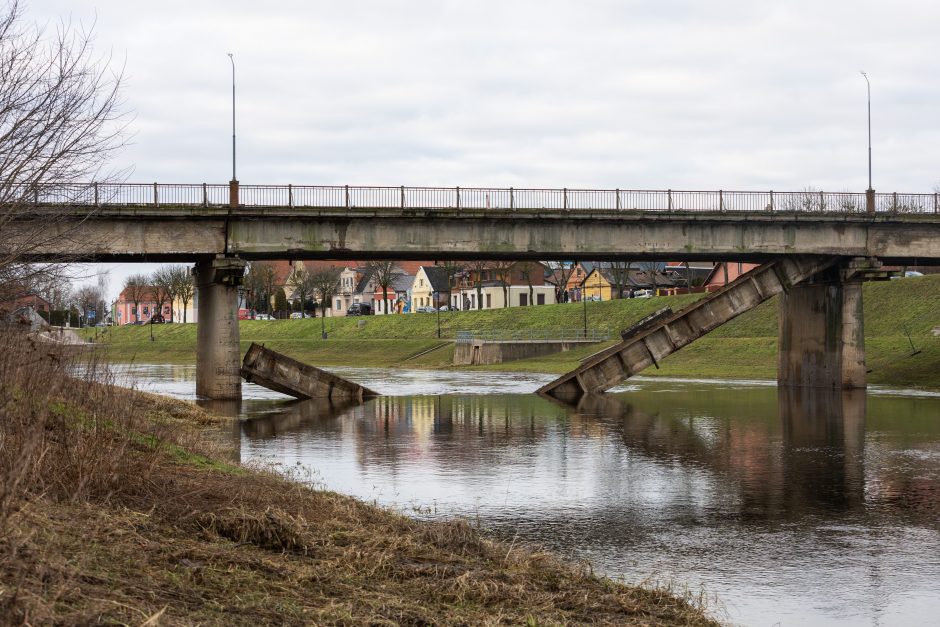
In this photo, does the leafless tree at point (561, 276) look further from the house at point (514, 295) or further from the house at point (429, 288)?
the house at point (429, 288)

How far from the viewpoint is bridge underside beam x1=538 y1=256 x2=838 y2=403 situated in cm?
4766

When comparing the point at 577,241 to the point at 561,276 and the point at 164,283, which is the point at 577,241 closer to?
the point at 561,276

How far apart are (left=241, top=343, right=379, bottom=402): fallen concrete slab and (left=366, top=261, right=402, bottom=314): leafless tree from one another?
104 meters

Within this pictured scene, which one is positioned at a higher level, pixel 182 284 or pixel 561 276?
pixel 561 276

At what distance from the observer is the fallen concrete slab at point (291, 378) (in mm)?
45750

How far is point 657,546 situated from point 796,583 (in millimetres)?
2658

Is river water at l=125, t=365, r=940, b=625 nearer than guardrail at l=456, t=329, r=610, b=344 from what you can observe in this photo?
Yes

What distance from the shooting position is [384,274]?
539 feet

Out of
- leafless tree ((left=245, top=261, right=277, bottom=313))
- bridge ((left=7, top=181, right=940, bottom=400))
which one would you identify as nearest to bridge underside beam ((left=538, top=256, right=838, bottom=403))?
bridge ((left=7, top=181, right=940, bottom=400))

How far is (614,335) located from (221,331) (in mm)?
53189

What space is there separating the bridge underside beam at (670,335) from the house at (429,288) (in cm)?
12533

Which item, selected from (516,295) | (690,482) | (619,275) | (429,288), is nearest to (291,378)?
(690,482)

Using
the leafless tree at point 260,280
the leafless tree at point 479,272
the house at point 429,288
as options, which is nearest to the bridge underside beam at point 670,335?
the leafless tree at point 479,272

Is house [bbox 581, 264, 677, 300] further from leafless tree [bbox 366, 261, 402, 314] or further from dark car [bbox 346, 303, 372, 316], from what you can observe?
dark car [bbox 346, 303, 372, 316]
